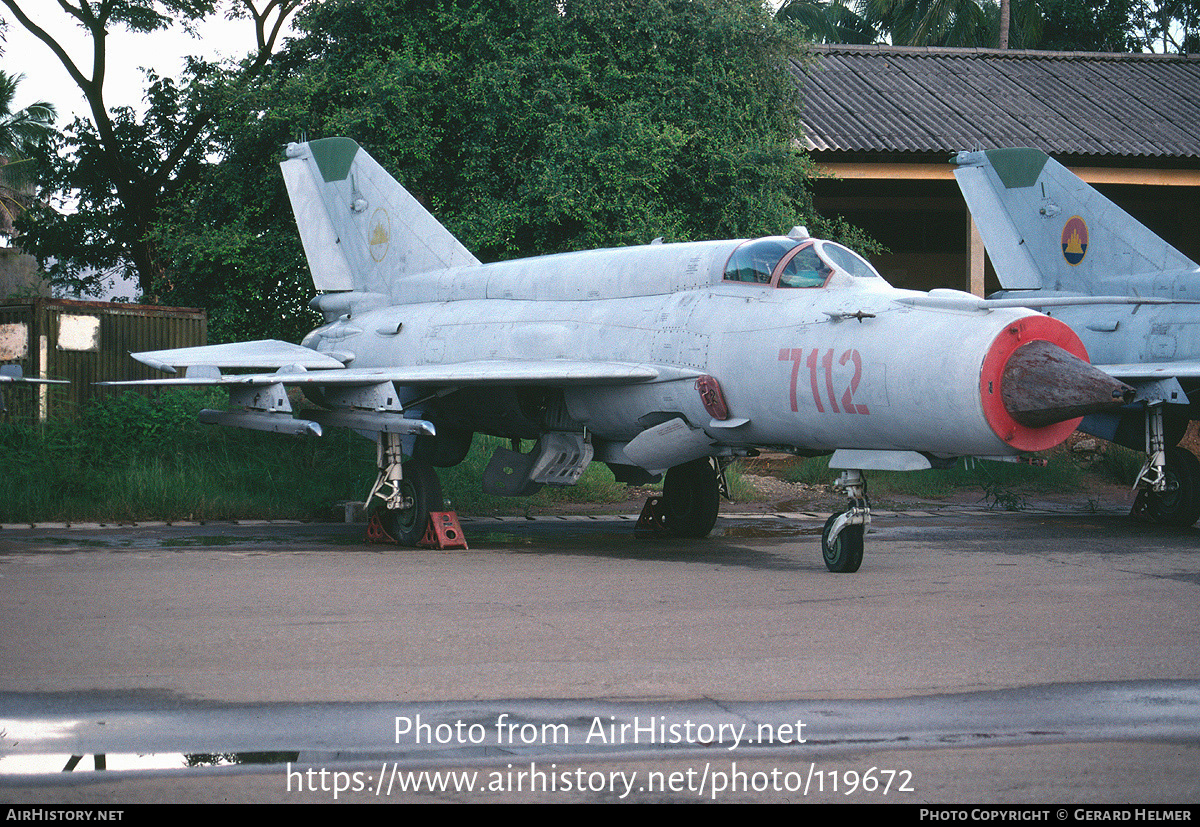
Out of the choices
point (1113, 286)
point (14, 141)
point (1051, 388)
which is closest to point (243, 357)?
point (1051, 388)

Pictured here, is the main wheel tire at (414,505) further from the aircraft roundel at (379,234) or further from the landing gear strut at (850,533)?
the landing gear strut at (850,533)

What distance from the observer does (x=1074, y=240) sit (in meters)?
15.1

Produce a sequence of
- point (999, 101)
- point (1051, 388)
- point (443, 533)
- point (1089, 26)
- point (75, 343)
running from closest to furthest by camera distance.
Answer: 1. point (1051, 388)
2. point (443, 533)
3. point (75, 343)
4. point (999, 101)
5. point (1089, 26)

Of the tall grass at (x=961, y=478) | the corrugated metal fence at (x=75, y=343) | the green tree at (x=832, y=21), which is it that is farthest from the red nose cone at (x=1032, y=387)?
the green tree at (x=832, y=21)

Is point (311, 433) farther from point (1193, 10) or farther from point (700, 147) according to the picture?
point (1193, 10)

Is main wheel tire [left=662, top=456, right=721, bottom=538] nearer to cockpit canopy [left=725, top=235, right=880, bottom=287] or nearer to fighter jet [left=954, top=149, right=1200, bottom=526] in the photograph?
cockpit canopy [left=725, top=235, right=880, bottom=287]

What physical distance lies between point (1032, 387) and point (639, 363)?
364cm

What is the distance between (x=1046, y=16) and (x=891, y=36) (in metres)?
7.60

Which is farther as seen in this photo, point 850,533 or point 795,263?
point 795,263

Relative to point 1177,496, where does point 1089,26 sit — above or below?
above

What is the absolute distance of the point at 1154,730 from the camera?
493 centimetres

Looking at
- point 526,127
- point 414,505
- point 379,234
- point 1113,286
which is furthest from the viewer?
point 526,127

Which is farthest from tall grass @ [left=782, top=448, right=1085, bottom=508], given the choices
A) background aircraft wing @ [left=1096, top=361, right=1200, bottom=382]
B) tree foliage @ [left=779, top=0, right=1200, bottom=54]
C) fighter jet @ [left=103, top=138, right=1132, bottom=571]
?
tree foliage @ [left=779, top=0, right=1200, bottom=54]

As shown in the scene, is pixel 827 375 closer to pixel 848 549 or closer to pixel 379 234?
pixel 848 549
